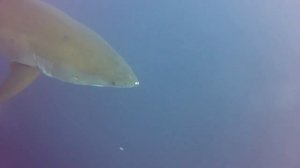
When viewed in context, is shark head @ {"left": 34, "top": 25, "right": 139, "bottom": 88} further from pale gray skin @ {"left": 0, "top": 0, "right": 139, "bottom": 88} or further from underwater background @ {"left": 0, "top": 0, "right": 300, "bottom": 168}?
underwater background @ {"left": 0, "top": 0, "right": 300, "bottom": 168}

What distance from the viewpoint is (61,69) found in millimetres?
638

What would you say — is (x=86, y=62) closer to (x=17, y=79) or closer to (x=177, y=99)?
(x=17, y=79)

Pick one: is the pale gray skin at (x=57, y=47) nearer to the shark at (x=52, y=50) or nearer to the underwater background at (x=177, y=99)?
the shark at (x=52, y=50)

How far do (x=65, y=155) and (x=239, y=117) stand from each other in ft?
1.25

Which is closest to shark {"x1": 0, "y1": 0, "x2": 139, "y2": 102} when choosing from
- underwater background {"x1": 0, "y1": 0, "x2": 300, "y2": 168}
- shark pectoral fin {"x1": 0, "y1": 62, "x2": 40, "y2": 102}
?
shark pectoral fin {"x1": 0, "y1": 62, "x2": 40, "y2": 102}

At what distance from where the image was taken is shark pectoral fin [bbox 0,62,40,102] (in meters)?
0.70

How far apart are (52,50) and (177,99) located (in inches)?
16.5

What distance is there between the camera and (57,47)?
0.65 meters

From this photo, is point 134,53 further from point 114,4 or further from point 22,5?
point 22,5

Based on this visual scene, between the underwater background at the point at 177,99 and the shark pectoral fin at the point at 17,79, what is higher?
the underwater background at the point at 177,99

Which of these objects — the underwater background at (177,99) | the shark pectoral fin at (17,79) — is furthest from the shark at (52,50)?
the underwater background at (177,99)

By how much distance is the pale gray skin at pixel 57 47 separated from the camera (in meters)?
0.61

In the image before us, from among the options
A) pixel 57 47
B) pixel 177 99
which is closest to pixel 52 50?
pixel 57 47

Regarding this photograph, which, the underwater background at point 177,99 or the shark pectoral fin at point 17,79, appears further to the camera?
the underwater background at point 177,99
